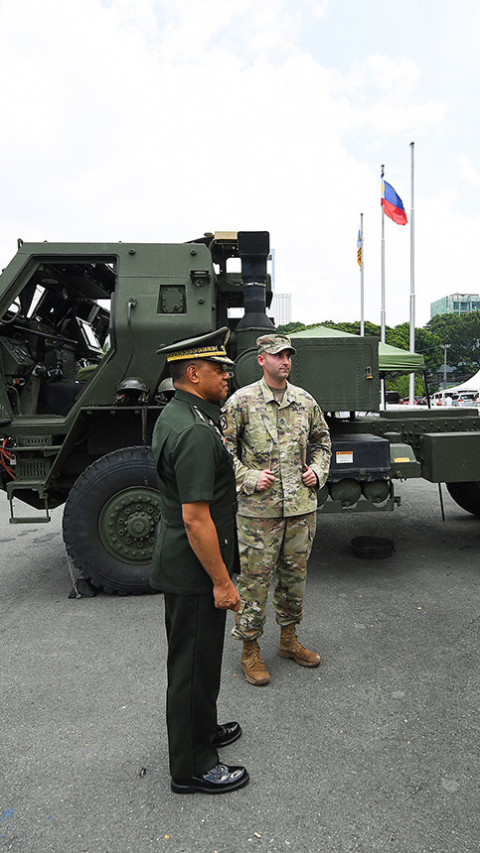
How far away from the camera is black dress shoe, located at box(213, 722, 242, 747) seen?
2.38 m

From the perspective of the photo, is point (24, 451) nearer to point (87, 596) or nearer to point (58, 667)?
point (87, 596)

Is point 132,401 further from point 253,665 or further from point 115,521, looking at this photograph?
point 253,665

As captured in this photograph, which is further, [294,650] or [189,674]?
[294,650]

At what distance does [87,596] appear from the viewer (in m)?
4.12

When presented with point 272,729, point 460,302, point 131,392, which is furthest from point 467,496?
point 460,302

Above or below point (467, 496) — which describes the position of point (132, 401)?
above

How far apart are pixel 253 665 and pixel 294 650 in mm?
280

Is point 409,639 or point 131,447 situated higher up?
point 131,447

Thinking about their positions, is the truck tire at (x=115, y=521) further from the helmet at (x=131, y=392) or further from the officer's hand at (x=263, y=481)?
the officer's hand at (x=263, y=481)

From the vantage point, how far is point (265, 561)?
2.90m

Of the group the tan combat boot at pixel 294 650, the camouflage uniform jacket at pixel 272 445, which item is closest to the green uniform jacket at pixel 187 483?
the camouflage uniform jacket at pixel 272 445

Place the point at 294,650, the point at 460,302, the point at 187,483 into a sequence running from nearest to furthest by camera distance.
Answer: the point at 187,483
the point at 294,650
the point at 460,302

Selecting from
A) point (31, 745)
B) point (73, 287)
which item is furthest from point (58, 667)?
point (73, 287)

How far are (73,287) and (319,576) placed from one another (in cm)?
324
